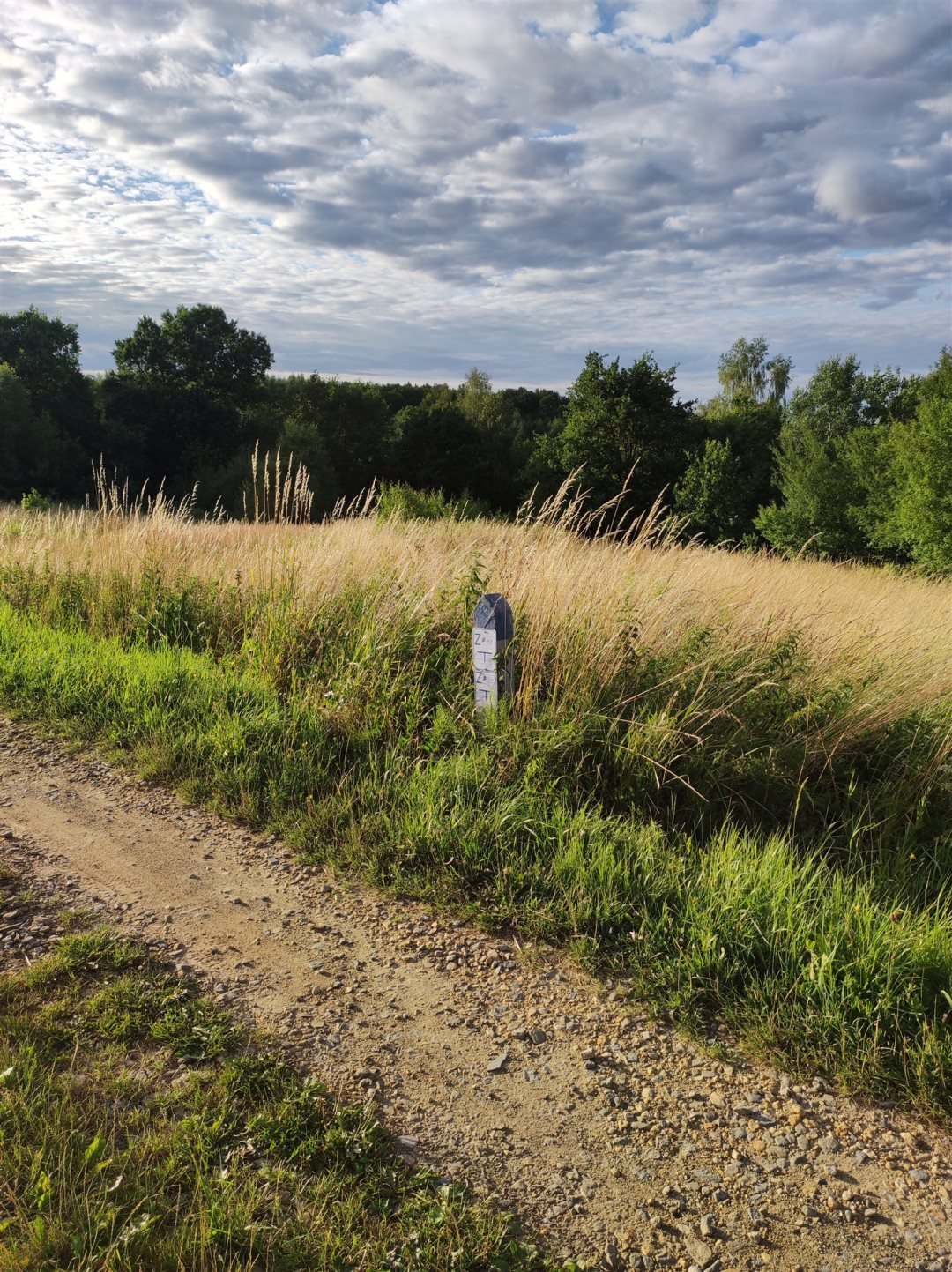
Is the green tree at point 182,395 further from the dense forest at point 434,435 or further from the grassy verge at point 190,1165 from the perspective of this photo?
the grassy verge at point 190,1165

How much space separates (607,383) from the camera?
29.4 meters

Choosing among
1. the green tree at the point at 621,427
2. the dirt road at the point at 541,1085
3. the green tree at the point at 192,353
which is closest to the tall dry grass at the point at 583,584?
the dirt road at the point at 541,1085

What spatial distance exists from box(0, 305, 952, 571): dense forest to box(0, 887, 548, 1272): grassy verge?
25965mm

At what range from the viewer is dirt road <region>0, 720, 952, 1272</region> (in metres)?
2.18

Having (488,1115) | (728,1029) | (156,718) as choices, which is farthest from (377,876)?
(156,718)

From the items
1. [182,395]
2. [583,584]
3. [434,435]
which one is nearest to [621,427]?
[434,435]

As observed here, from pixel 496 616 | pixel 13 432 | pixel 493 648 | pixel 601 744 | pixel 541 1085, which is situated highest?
pixel 13 432

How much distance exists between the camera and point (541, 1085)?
105 inches

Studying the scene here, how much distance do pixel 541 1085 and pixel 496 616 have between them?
2671 mm

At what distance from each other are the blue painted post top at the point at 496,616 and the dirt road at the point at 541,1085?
5.72 feet

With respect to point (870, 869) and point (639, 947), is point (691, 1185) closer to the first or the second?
point (639, 947)

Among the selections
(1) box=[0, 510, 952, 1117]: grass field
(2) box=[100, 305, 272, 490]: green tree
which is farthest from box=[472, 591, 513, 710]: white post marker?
(2) box=[100, 305, 272, 490]: green tree

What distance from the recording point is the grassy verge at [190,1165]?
6.46 ft

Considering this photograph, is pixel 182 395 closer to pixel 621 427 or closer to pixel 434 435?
pixel 434 435
